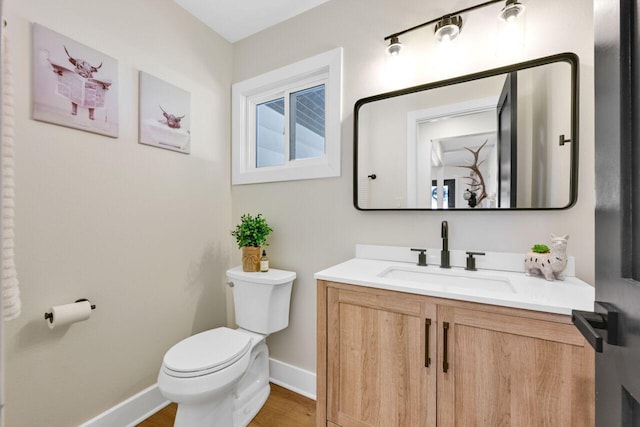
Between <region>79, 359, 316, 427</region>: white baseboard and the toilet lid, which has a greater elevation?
the toilet lid

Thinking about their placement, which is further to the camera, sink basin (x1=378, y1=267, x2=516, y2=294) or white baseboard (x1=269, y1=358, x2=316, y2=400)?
white baseboard (x1=269, y1=358, x2=316, y2=400)

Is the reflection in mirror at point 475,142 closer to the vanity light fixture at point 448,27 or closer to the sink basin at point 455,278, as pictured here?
the vanity light fixture at point 448,27

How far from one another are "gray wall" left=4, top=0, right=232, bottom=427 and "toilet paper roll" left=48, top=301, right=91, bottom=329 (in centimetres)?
9

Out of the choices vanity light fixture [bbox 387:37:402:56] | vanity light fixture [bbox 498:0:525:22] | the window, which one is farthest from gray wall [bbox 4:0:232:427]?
vanity light fixture [bbox 498:0:525:22]

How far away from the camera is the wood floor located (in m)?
1.52

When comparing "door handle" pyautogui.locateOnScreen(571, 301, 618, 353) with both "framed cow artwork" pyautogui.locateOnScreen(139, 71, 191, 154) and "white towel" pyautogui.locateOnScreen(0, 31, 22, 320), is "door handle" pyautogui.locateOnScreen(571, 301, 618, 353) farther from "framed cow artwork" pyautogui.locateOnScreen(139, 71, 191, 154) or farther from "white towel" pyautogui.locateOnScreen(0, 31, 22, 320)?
"framed cow artwork" pyautogui.locateOnScreen(139, 71, 191, 154)

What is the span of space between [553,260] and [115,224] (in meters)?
2.14

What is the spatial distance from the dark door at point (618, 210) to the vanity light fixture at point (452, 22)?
946 millimetres

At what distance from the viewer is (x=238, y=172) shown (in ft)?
7.07

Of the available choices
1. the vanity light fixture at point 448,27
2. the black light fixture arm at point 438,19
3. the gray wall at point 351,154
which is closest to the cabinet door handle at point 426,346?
the gray wall at point 351,154

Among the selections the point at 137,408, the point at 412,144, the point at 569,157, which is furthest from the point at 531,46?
the point at 137,408

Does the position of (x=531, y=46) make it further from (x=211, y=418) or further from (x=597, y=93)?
(x=211, y=418)

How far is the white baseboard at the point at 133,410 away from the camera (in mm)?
1403

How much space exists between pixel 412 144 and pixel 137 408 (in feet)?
7.16
